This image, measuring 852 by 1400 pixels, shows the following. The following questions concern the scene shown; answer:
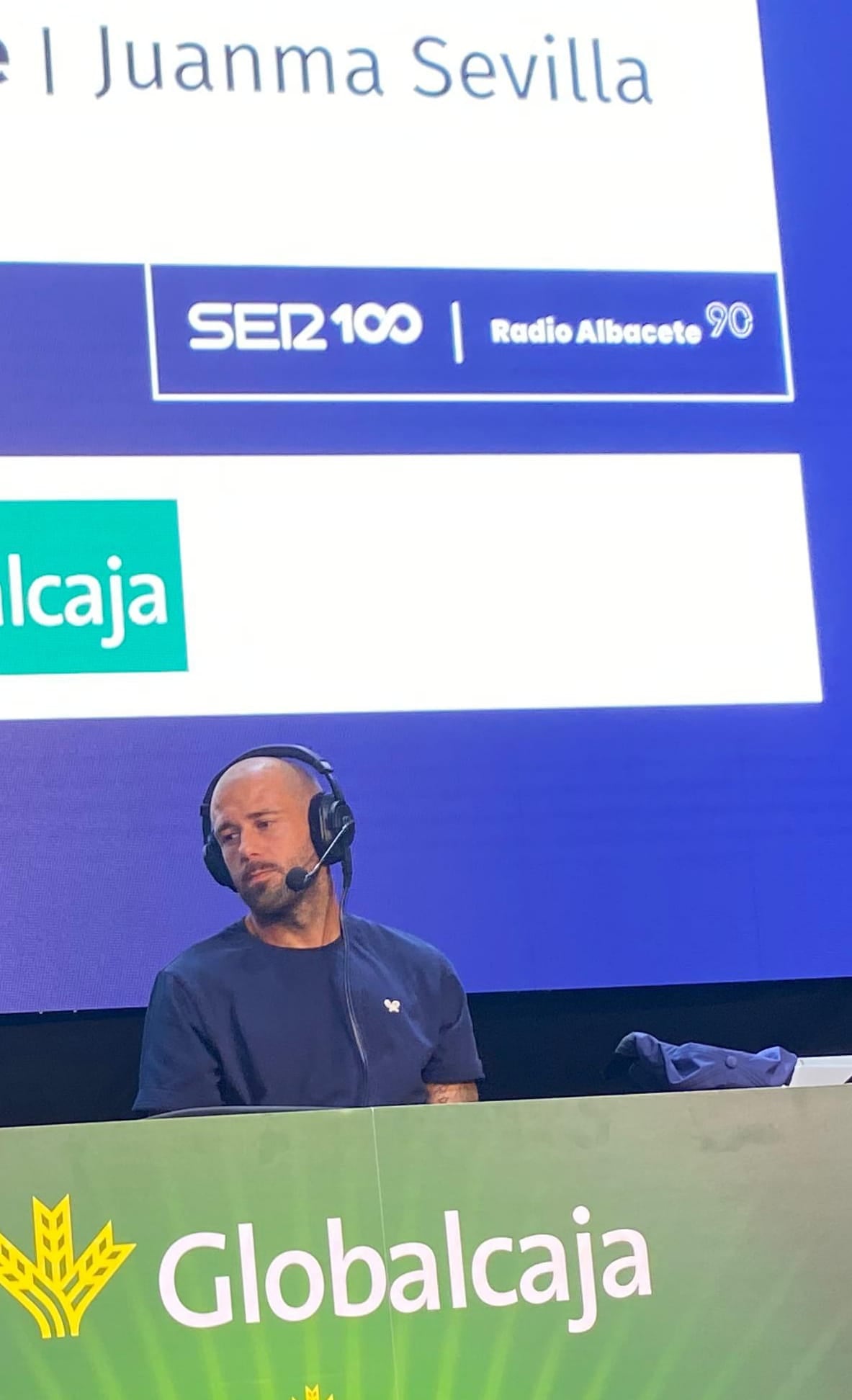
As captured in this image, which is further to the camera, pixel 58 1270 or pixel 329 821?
pixel 329 821

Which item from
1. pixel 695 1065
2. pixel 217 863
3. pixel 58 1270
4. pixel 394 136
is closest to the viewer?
pixel 58 1270

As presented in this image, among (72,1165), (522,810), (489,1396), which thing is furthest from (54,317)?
(489,1396)

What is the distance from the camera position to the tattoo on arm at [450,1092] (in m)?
2.94

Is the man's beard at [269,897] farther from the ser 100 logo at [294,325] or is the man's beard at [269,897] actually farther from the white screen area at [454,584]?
the ser 100 logo at [294,325]

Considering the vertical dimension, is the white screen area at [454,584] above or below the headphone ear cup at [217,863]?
above

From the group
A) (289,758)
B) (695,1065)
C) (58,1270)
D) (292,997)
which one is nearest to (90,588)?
(289,758)

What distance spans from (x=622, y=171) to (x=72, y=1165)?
195 centimetres

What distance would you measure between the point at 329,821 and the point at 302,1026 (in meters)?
0.29

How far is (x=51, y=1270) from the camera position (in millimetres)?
1894

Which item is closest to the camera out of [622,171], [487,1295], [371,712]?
[487,1295]

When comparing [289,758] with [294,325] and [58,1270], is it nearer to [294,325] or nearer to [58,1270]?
[294,325]

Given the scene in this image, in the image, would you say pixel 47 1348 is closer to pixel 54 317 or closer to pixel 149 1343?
pixel 149 1343

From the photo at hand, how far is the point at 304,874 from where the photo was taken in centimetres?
296

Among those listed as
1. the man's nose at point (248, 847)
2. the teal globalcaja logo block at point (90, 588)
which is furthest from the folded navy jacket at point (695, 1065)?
the teal globalcaja logo block at point (90, 588)
